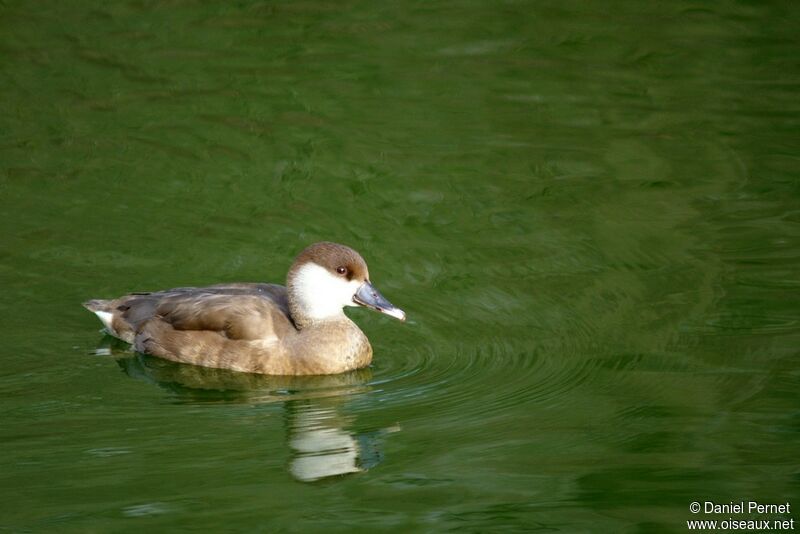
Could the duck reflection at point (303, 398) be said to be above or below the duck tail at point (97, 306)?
below

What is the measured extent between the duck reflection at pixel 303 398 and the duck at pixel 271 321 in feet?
0.31

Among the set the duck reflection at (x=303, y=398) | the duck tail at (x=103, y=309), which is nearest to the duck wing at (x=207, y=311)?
the duck tail at (x=103, y=309)

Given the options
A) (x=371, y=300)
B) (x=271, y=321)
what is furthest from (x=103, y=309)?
(x=371, y=300)

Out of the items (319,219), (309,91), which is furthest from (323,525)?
(309,91)

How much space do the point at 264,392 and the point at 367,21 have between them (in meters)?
8.28

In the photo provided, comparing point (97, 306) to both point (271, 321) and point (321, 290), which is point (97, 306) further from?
point (321, 290)

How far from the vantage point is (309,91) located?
14.1 m

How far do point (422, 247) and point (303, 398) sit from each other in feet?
8.65

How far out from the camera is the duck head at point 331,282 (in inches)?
354

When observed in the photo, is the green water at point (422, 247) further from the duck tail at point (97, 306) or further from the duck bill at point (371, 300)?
the duck bill at point (371, 300)

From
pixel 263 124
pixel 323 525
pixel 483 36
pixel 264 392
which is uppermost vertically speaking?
pixel 483 36

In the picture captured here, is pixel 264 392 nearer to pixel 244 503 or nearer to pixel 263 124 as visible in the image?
pixel 244 503

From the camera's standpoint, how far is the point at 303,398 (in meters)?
8.55

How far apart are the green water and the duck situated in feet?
0.54
